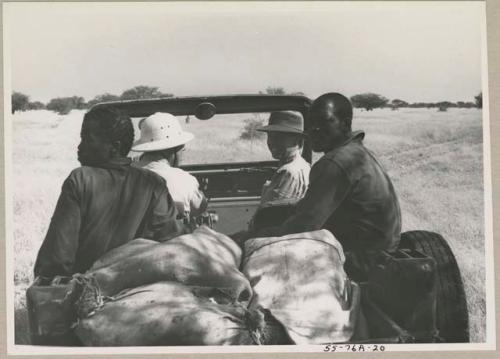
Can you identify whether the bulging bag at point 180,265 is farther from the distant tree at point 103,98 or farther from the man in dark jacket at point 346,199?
the distant tree at point 103,98

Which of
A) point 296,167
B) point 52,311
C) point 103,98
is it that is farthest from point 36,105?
point 296,167

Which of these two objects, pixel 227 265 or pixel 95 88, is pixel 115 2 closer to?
pixel 95 88

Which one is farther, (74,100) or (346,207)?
(74,100)

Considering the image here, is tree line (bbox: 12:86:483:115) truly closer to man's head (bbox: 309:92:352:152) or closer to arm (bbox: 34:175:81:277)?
man's head (bbox: 309:92:352:152)

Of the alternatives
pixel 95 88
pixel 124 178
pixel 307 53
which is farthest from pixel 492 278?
pixel 95 88

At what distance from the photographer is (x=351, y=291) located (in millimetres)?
6605

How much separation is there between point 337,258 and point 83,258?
2054 millimetres

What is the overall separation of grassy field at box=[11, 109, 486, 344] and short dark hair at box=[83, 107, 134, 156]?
23 cm

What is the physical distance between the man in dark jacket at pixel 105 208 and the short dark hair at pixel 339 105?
1517 mm

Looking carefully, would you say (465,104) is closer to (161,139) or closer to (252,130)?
(252,130)

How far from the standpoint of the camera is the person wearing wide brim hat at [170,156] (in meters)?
6.83

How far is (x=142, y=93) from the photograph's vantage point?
714cm

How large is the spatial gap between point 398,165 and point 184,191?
1838mm

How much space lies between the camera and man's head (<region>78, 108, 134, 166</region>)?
270 inches
